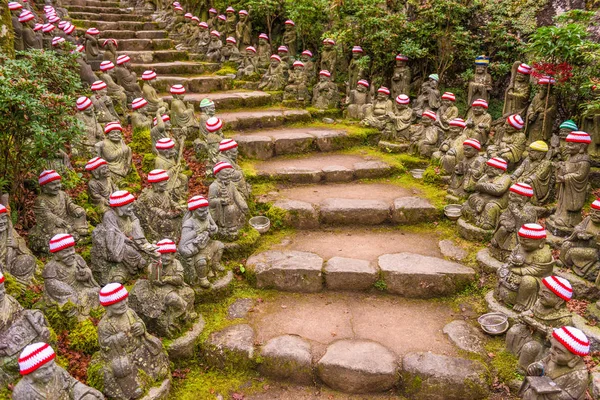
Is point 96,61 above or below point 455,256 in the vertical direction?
above

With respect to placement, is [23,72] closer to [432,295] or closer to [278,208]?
[278,208]

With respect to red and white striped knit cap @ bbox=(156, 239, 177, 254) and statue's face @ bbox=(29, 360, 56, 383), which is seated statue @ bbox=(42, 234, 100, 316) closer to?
red and white striped knit cap @ bbox=(156, 239, 177, 254)

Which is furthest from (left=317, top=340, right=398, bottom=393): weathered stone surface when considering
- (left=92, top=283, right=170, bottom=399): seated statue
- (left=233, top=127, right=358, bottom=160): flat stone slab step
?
(left=233, top=127, right=358, bottom=160): flat stone slab step

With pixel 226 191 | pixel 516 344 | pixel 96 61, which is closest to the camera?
pixel 516 344

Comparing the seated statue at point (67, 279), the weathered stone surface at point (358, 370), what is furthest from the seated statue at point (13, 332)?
the weathered stone surface at point (358, 370)

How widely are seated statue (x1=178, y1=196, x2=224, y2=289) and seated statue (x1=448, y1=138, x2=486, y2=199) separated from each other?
4809mm

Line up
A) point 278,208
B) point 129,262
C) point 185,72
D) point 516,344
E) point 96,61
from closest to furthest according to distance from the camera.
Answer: point 516,344, point 129,262, point 278,208, point 96,61, point 185,72

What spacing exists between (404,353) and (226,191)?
3.70 metres

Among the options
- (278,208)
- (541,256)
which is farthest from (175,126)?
(541,256)

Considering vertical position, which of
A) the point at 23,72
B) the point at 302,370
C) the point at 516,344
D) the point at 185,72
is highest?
the point at 23,72

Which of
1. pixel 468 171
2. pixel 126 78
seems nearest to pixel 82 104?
pixel 126 78

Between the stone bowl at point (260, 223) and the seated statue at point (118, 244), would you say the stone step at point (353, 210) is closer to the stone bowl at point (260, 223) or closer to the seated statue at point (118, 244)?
the stone bowl at point (260, 223)

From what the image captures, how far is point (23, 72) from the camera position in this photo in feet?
22.6

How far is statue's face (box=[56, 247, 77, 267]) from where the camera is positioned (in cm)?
546
